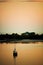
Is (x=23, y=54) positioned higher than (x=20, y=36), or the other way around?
(x=20, y=36)

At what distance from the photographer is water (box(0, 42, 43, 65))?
1.53 meters

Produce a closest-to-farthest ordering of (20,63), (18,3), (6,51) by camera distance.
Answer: (20,63) < (6,51) < (18,3)

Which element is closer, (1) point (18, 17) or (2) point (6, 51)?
(2) point (6, 51)

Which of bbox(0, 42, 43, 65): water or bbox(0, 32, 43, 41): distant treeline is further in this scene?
bbox(0, 32, 43, 41): distant treeline

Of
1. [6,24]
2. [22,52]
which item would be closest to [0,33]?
[6,24]

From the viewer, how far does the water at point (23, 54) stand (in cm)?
153

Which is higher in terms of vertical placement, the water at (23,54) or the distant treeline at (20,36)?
the distant treeline at (20,36)

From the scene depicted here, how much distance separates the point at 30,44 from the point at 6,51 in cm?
31

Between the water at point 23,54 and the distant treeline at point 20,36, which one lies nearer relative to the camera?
the water at point 23,54

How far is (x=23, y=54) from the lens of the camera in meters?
1.63

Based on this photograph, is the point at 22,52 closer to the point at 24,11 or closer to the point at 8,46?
the point at 8,46

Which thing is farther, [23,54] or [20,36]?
[20,36]

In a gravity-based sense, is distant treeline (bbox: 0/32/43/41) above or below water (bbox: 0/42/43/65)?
above

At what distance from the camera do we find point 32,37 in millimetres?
1745
